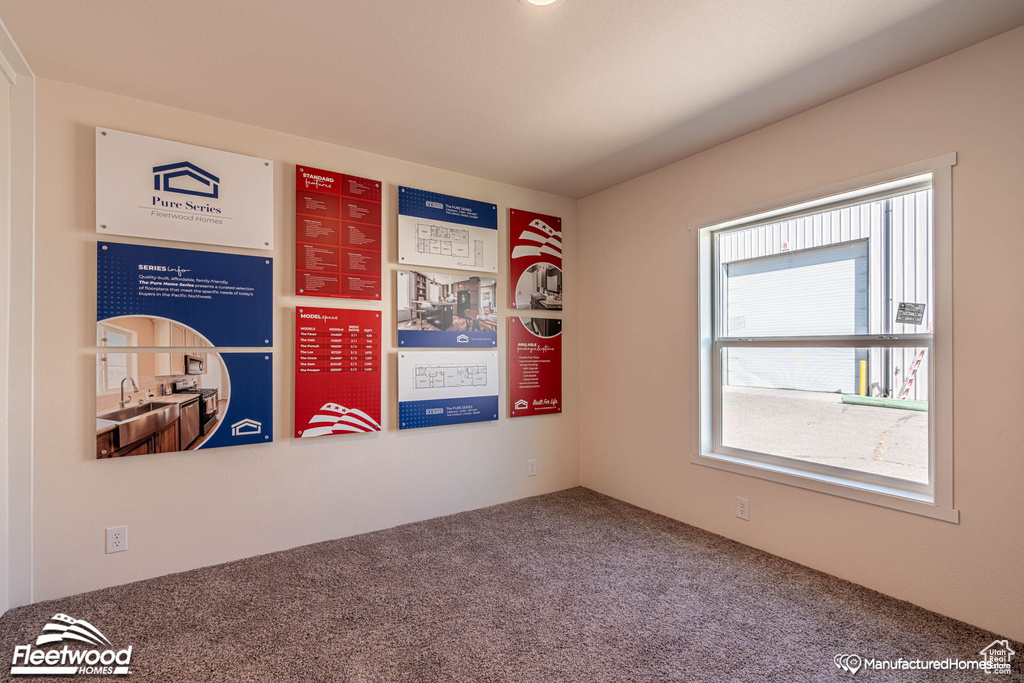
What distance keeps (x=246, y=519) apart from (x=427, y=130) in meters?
2.42

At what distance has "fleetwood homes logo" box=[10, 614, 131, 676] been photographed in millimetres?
1788

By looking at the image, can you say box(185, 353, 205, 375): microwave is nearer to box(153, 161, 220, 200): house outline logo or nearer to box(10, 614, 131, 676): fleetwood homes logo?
box(153, 161, 220, 200): house outline logo

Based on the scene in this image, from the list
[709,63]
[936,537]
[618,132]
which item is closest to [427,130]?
Result: [618,132]

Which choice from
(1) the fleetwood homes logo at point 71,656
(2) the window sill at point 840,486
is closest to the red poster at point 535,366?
(2) the window sill at point 840,486

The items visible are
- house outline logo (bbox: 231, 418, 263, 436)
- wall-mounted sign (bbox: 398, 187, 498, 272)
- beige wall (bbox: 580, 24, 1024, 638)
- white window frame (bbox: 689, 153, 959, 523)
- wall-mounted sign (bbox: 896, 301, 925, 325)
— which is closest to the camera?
beige wall (bbox: 580, 24, 1024, 638)

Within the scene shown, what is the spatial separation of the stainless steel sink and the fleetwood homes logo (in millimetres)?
798

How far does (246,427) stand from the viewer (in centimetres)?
271

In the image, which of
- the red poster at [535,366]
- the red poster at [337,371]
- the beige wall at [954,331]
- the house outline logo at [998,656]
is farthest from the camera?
the red poster at [535,366]

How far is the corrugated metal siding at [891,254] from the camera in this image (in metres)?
2.26

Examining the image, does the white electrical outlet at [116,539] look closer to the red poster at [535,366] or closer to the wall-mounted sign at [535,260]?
the red poster at [535,366]

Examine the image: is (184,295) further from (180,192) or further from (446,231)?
(446,231)

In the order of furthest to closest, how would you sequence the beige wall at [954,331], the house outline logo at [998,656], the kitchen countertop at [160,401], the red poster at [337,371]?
the red poster at [337,371]
the kitchen countertop at [160,401]
the beige wall at [954,331]
the house outline logo at [998,656]

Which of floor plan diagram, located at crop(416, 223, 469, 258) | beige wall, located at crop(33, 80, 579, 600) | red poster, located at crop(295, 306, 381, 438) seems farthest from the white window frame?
red poster, located at crop(295, 306, 381, 438)

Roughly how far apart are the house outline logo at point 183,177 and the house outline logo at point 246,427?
1228 mm
